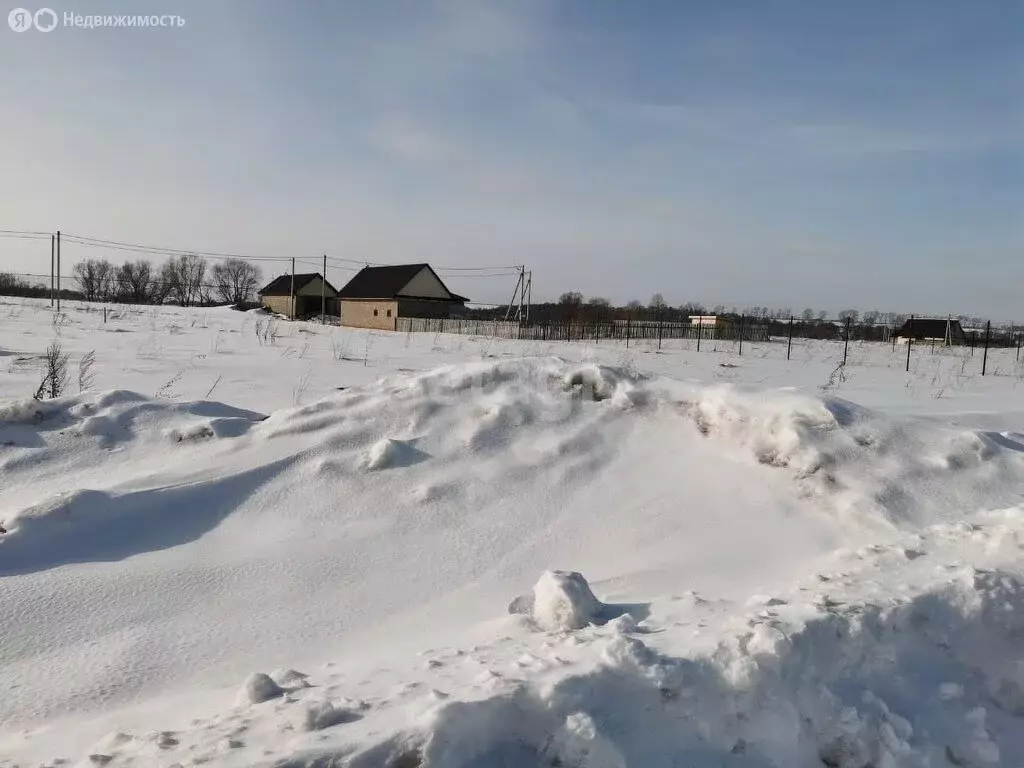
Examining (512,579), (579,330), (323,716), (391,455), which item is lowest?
(512,579)

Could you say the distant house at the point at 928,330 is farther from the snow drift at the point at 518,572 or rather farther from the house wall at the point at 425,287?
the snow drift at the point at 518,572

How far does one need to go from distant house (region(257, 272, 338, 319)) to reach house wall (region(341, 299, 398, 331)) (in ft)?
32.2

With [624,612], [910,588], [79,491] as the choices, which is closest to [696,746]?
[624,612]

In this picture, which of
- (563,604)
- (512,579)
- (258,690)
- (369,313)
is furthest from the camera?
(369,313)

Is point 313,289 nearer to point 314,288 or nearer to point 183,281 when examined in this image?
point 314,288

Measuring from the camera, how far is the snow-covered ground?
6.66 feet

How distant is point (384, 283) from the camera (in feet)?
148

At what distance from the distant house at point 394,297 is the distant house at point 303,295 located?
9.57 meters

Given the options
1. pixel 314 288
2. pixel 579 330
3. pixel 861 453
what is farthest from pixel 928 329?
pixel 861 453

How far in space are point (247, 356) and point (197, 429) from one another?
9.00 m

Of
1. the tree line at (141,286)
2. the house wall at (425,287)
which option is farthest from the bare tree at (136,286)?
the house wall at (425,287)

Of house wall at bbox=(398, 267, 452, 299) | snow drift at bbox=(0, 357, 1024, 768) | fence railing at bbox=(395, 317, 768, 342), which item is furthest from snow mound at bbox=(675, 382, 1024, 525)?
house wall at bbox=(398, 267, 452, 299)

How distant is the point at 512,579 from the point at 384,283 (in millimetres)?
43156

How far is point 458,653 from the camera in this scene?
8.08ft
